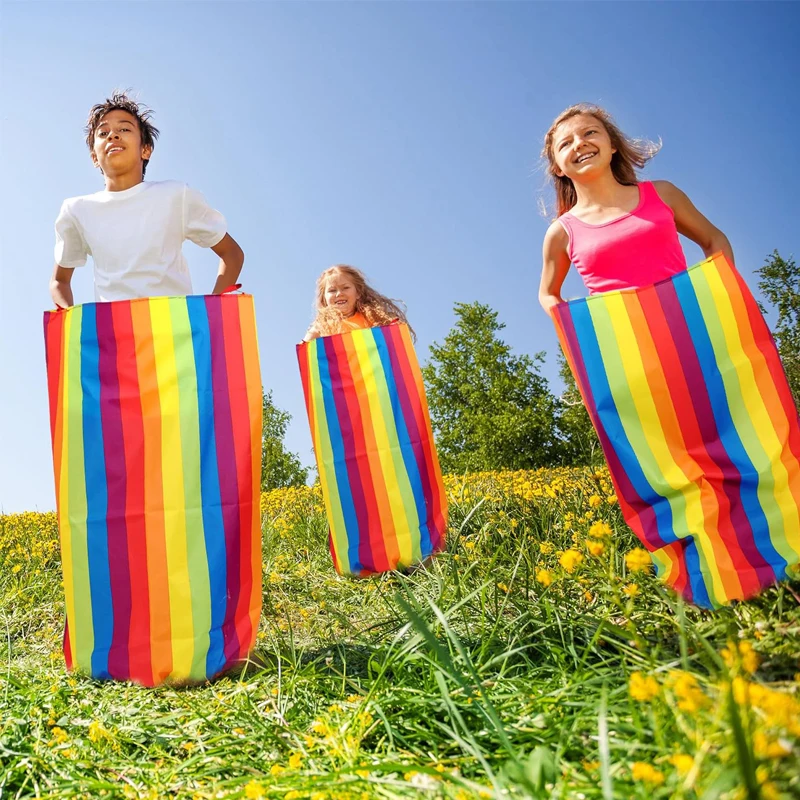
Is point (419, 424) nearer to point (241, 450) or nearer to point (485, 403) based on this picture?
point (241, 450)

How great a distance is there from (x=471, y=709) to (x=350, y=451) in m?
2.16

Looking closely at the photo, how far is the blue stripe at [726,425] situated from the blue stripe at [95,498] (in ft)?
6.08

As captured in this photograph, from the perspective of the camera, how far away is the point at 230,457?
2131 mm

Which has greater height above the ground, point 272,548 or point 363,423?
point 363,423

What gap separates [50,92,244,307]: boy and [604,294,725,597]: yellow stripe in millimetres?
1510

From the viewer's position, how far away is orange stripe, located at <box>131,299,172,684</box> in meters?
2.02

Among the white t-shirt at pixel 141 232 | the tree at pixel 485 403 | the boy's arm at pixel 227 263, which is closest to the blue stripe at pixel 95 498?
the white t-shirt at pixel 141 232

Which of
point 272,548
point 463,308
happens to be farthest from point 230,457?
point 463,308

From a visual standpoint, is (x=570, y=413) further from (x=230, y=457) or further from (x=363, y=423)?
(x=230, y=457)

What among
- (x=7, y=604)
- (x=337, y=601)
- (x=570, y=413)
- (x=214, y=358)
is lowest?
(x=337, y=601)

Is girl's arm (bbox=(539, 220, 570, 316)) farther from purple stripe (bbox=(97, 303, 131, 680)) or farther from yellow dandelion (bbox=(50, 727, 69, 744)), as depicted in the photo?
yellow dandelion (bbox=(50, 727, 69, 744))

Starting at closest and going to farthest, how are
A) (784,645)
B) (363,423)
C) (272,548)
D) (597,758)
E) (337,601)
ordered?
(597,758) → (784,645) → (337,601) → (363,423) → (272,548)

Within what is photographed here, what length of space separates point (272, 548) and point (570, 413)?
15.2 metres

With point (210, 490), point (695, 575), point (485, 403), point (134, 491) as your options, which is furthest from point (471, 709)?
point (485, 403)
